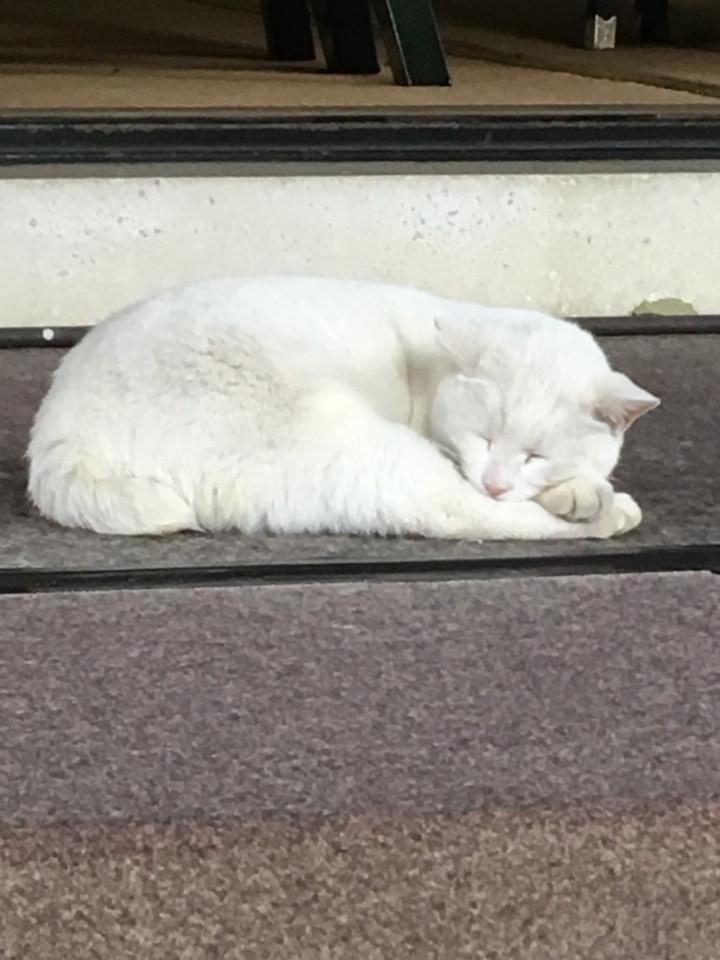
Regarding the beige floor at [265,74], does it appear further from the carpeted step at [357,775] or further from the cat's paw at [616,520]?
the carpeted step at [357,775]

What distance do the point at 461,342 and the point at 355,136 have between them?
72cm

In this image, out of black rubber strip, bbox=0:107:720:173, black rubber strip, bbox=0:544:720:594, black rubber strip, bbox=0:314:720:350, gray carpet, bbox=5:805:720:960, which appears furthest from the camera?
black rubber strip, bbox=0:314:720:350

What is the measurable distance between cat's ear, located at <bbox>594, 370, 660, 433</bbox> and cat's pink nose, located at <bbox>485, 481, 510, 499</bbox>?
107mm

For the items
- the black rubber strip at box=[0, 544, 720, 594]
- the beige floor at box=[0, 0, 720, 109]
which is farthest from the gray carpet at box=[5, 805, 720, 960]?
the beige floor at box=[0, 0, 720, 109]

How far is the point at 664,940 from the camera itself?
3.19ft

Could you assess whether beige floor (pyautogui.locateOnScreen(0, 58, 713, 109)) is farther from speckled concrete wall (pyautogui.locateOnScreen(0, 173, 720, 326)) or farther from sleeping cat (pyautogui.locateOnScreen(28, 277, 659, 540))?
sleeping cat (pyautogui.locateOnScreen(28, 277, 659, 540))

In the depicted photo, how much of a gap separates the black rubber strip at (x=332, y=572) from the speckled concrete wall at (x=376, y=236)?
0.81 m

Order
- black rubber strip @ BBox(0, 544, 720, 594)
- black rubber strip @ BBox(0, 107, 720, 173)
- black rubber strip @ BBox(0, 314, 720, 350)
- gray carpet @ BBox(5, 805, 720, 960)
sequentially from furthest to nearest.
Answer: black rubber strip @ BBox(0, 314, 720, 350) → black rubber strip @ BBox(0, 107, 720, 173) → black rubber strip @ BBox(0, 544, 720, 594) → gray carpet @ BBox(5, 805, 720, 960)

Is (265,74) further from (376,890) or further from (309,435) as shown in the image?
(376,890)

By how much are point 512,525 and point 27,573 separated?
1.37ft

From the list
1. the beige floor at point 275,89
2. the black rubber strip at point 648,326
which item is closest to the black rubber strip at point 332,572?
the black rubber strip at point 648,326

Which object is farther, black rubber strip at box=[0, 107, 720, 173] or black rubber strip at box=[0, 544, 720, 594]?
black rubber strip at box=[0, 107, 720, 173]

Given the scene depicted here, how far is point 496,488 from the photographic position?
127 centimetres

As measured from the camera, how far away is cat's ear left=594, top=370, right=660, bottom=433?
50.1 inches
